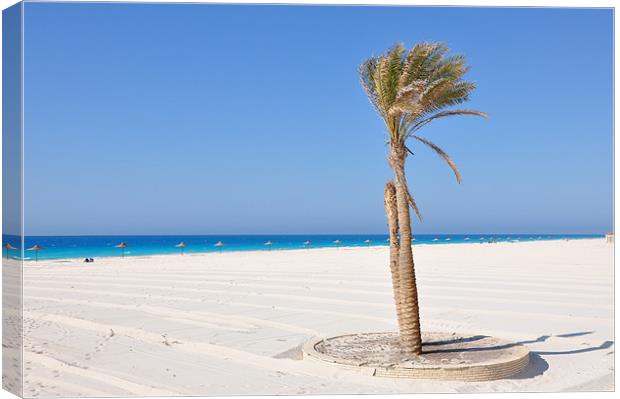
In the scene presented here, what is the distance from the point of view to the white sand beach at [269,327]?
8.22 m

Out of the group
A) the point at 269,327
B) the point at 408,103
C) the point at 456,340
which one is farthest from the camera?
the point at 269,327

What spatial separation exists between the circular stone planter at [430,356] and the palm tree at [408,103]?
46 centimetres

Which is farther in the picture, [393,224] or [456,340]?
[456,340]

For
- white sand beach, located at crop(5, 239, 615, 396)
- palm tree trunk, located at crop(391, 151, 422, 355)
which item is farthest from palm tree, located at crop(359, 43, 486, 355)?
white sand beach, located at crop(5, 239, 615, 396)

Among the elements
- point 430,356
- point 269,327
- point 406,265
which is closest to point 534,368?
point 430,356

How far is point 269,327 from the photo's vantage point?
12.7 meters

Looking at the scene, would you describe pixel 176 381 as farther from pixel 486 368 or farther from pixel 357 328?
pixel 357 328

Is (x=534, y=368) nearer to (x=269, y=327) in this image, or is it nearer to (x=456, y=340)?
(x=456, y=340)

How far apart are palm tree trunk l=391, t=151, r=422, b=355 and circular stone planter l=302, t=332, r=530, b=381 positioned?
0.98 feet

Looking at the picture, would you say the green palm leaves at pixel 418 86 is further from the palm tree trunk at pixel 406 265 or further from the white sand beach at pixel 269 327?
the white sand beach at pixel 269 327

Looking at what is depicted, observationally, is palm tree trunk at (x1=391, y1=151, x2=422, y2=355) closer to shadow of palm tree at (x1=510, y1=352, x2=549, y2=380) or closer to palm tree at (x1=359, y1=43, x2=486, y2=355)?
palm tree at (x1=359, y1=43, x2=486, y2=355)

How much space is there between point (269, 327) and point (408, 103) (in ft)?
19.3

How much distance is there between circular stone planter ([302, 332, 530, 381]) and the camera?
813 centimetres

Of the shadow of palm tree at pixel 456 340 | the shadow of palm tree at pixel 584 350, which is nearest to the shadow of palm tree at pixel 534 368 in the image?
the shadow of palm tree at pixel 584 350
